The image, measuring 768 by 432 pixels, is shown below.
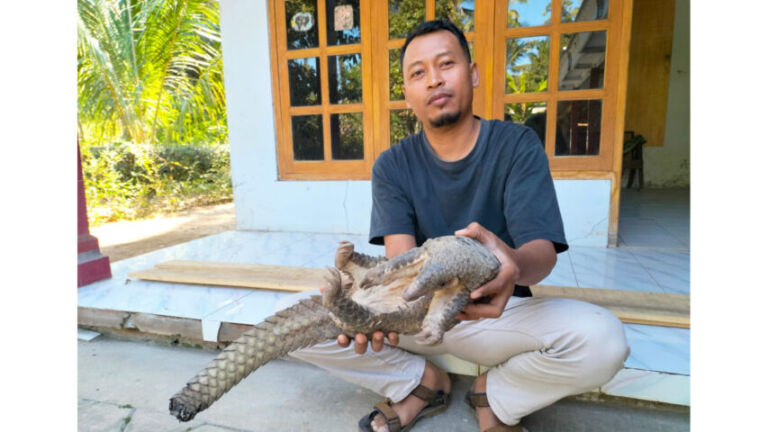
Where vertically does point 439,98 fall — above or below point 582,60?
below

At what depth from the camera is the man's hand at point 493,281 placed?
106cm

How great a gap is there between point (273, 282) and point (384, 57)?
2.19 meters

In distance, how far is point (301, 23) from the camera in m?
3.81

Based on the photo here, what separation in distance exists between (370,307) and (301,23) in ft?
11.2

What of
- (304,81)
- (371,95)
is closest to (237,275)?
(371,95)

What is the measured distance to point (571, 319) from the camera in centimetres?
132

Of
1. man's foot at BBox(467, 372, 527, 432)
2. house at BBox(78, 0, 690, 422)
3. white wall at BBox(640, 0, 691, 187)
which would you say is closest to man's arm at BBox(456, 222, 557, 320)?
man's foot at BBox(467, 372, 527, 432)

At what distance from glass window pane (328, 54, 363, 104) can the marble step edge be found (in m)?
2.39

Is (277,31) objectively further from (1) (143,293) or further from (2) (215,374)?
(2) (215,374)

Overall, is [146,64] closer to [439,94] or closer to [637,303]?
[439,94]

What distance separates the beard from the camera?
1466 mm

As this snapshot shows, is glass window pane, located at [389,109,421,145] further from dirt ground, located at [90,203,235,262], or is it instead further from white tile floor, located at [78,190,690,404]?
dirt ground, located at [90,203,235,262]

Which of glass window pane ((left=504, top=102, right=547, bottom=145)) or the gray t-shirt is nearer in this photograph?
the gray t-shirt

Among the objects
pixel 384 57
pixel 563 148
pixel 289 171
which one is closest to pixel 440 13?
pixel 384 57
